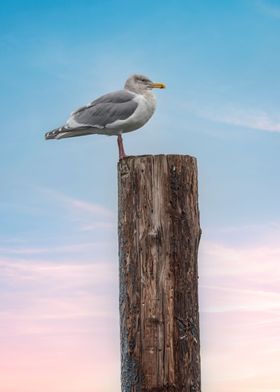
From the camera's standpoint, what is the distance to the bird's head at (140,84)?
980 cm

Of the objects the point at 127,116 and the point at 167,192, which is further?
the point at 127,116

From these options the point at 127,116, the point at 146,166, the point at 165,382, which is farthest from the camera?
the point at 127,116

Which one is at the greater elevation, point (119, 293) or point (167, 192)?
point (167, 192)

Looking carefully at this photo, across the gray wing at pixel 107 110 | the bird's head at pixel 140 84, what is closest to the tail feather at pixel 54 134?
the gray wing at pixel 107 110

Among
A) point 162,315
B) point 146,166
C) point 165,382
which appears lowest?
point 165,382

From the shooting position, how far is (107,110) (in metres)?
9.24

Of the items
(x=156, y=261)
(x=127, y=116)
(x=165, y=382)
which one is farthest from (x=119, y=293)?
(x=127, y=116)

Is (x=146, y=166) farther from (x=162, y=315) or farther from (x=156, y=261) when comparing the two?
(x=162, y=315)

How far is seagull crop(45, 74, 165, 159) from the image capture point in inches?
358

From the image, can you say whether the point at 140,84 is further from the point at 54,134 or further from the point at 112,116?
the point at 54,134

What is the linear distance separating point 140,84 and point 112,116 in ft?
3.14

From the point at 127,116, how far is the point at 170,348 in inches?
159

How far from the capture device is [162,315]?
5832 millimetres

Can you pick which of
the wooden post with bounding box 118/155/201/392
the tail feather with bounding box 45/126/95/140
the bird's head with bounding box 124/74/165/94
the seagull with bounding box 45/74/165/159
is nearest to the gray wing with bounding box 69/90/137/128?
the seagull with bounding box 45/74/165/159
